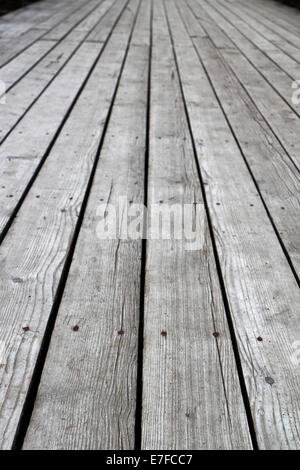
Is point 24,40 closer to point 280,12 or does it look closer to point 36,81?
point 36,81

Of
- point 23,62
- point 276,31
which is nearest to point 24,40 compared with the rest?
point 23,62

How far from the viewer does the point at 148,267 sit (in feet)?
3.28

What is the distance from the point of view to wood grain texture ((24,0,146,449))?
26.5 inches

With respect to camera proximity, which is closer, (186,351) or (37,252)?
(186,351)

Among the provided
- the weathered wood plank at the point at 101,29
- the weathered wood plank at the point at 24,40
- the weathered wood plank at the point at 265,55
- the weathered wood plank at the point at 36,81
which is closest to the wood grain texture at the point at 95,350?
the weathered wood plank at the point at 36,81

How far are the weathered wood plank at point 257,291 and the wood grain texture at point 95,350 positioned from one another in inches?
7.9

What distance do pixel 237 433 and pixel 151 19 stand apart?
3.79m

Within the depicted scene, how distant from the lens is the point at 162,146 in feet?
5.14

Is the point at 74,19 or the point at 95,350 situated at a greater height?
the point at 74,19

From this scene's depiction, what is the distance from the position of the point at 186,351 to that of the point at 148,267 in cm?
25
